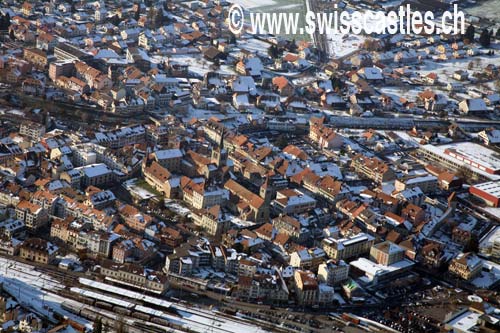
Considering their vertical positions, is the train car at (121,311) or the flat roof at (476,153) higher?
the train car at (121,311)

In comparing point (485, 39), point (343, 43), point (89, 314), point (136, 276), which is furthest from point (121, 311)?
point (485, 39)

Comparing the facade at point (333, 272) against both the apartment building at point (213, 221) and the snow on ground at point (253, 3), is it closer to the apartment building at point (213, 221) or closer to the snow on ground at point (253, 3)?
the apartment building at point (213, 221)

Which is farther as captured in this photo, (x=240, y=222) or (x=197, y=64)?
(x=197, y=64)

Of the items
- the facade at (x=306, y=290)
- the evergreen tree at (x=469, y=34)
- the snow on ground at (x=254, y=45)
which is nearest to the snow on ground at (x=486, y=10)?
the evergreen tree at (x=469, y=34)

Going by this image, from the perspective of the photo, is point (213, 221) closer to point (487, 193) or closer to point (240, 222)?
point (240, 222)

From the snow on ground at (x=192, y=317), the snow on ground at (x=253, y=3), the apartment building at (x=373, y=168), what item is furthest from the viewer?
the snow on ground at (x=253, y=3)

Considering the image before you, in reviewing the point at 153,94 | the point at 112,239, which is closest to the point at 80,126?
the point at 153,94

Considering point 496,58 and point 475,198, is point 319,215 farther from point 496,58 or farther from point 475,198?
point 496,58

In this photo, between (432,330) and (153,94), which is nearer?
(432,330)
